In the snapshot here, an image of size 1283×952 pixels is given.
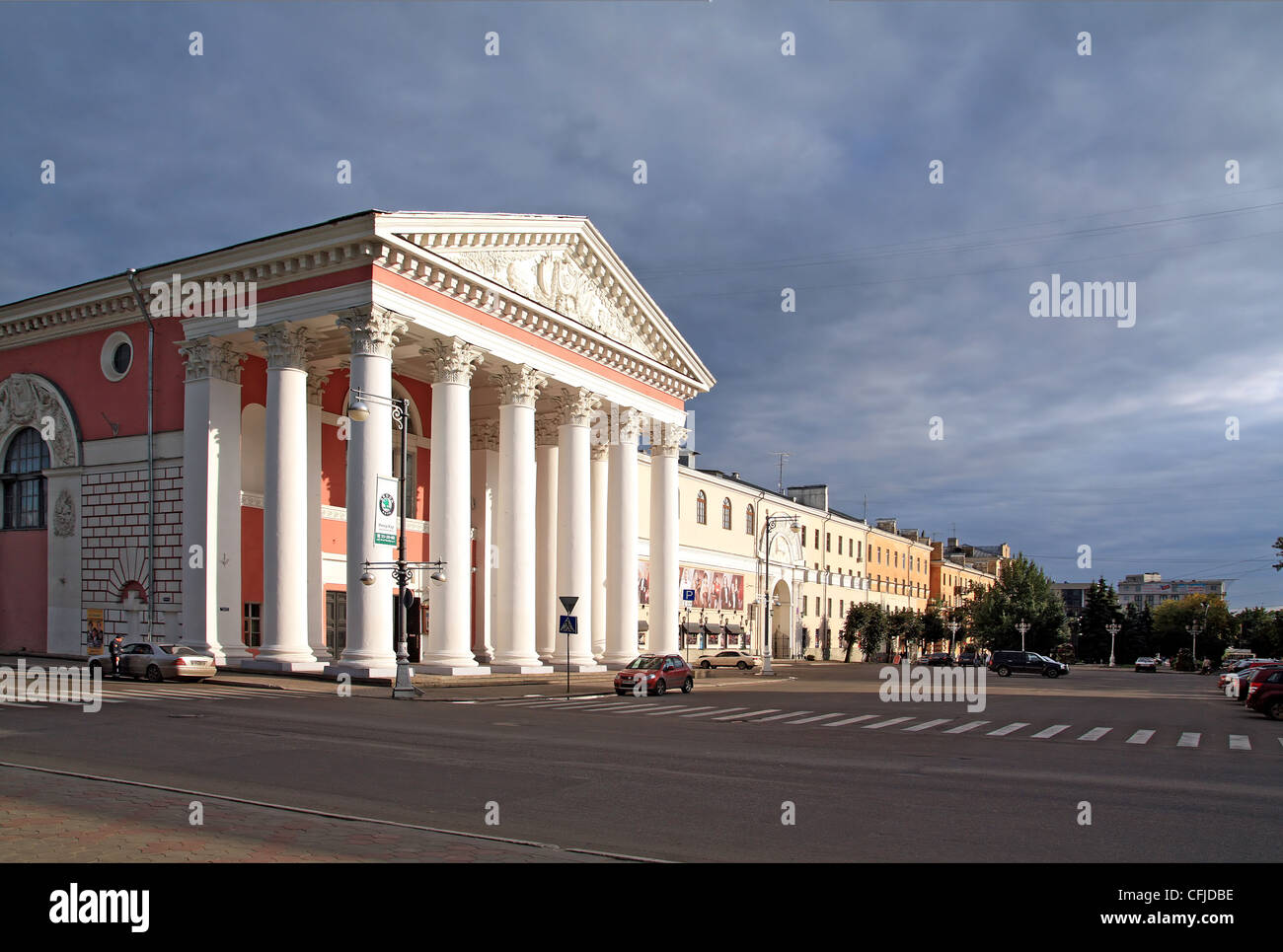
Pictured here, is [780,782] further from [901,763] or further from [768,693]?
[768,693]

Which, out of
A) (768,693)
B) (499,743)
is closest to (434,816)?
(499,743)

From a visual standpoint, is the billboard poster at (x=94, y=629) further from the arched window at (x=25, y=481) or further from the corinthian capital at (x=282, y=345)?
the corinthian capital at (x=282, y=345)

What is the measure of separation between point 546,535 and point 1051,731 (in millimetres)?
25863

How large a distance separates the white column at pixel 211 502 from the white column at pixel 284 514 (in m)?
1.94

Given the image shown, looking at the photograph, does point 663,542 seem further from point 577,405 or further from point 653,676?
point 653,676

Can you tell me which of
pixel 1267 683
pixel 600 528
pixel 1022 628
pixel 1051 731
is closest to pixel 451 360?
pixel 600 528

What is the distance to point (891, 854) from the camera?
354 inches

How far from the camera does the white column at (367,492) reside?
2975 centimetres

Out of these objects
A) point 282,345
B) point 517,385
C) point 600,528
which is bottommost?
point 600,528

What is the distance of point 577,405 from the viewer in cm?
4088

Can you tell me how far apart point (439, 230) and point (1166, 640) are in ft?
458

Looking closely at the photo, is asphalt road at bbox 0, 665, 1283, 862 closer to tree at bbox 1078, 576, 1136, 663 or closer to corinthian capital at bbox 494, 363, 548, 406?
corinthian capital at bbox 494, 363, 548, 406

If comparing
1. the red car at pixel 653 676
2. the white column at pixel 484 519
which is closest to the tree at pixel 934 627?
the white column at pixel 484 519
